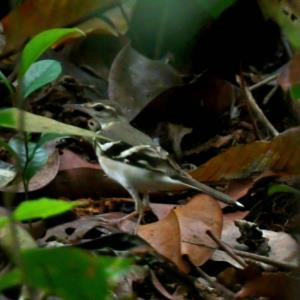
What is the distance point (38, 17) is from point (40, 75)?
1604 millimetres

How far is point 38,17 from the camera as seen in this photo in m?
5.63

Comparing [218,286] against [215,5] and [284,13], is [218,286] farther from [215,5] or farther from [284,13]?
[284,13]

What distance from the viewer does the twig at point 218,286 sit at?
3381 millimetres

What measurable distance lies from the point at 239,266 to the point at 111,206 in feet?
3.58

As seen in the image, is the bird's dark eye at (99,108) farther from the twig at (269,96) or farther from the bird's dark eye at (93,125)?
the twig at (269,96)

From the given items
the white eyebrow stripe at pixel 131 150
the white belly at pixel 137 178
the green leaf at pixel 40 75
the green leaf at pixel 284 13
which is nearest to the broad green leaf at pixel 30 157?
the green leaf at pixel 40 75

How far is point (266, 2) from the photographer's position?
20.0 ft

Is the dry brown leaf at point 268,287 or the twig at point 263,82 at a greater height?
the dry brown leaf at point 268,287

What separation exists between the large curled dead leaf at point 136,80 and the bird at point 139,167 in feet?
1.33

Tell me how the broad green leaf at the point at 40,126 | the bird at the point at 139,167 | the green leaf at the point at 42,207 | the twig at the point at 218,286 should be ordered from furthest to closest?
the bird at the point at 139,167, the twig at the point at 218,286, the broad green leaf at the point at 40,126, the green leaf at the point at 42,207

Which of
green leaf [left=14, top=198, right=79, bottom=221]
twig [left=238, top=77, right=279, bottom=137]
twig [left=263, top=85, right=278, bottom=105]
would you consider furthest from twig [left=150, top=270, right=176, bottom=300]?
twig [left=263, top=85, right=278, bottom=105]

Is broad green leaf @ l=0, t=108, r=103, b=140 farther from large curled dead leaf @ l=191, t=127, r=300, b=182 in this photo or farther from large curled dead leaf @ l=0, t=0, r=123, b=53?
large curled dead leaf @ l=0, t=0, r=123, b=53

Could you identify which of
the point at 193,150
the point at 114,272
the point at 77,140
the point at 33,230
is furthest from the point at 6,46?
the point at 114,272

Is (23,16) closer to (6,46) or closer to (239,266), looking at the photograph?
(6,46)
